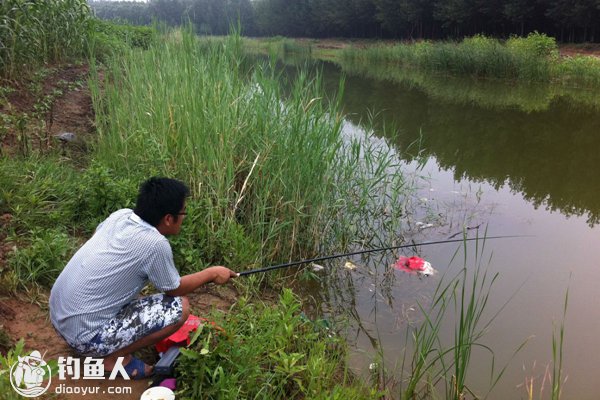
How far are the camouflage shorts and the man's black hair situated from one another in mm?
380

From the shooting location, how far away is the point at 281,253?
3.82 meters

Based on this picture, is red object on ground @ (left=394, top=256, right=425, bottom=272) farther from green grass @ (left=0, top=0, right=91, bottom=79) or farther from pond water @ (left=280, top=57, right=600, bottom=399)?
green grass @ (left=0, top=0, right=91, bottom=79)

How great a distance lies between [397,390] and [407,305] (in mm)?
965

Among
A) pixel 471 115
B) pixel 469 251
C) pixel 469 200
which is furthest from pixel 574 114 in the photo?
pixel 469 251

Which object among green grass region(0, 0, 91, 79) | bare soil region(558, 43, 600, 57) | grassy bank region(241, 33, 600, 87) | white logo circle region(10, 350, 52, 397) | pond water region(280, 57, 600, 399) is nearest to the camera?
white logo circle region(10, 350, 52, 397)

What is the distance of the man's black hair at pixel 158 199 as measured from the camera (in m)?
2.13

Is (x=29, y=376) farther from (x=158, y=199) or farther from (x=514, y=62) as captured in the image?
(x=514, y=62)

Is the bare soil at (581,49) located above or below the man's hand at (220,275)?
above

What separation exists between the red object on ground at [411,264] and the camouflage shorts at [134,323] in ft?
7.63

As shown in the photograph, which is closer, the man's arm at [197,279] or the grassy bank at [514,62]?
the man's arm at [197,279]

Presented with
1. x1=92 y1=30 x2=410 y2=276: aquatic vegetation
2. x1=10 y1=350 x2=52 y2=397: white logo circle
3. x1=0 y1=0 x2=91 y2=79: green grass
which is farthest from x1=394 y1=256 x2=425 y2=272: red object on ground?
x1=0 y1=0 x2=91 y2=79: green grass

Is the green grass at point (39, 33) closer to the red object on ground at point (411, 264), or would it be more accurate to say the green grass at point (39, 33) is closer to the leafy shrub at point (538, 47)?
the red object on ground at point (411, 264)

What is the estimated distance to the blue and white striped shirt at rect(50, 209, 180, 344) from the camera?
2.04 meters

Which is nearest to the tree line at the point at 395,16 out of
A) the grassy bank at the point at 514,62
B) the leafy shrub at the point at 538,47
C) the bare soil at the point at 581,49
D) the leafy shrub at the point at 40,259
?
the bare soil at the point at 581,49
